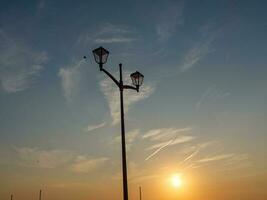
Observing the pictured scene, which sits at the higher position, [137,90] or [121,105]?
[137,90]

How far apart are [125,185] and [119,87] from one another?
4.03 m

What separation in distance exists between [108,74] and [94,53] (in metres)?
1.01

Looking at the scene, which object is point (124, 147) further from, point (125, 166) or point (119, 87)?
point (119, 87)

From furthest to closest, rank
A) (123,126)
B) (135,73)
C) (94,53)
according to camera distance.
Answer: (135,73) → (94,53) → (123,126)

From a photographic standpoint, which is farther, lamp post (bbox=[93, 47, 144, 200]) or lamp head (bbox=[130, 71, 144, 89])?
lamp head (bbox=[130, 71, 144, 89])

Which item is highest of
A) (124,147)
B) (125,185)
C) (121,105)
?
(121,105)

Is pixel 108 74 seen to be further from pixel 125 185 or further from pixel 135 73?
pixel 125 185

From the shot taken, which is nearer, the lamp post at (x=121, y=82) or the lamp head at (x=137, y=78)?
the lamp post at (x=121, y=82)

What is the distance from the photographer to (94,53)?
1549 cm

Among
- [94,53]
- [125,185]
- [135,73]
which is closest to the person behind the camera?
[125,185]

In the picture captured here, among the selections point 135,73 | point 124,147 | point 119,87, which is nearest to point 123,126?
point 124,147

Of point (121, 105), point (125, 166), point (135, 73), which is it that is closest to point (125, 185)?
point (125, 166)

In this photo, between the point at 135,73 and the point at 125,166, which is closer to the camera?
the point at 125,166

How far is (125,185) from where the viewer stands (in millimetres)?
13430
